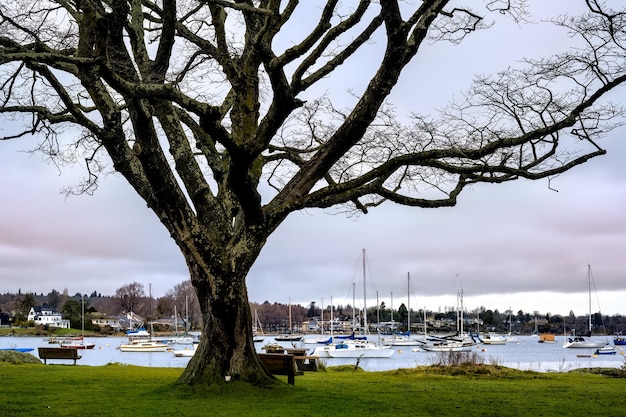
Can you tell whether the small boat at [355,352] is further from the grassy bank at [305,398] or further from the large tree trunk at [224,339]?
the large tree trunk at [224,339]

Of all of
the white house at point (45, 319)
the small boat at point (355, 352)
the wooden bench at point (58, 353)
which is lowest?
the white house at point (45, 319)

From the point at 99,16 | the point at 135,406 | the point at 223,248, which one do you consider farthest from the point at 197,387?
the point at 99,16

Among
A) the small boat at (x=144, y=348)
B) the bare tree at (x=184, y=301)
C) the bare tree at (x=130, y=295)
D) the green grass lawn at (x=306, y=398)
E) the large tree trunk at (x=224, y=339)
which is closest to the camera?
the green grass lawn at (x=306, y=398)

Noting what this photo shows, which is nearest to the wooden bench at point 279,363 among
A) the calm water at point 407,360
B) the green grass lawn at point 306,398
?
the green grass lawn at point 306,398

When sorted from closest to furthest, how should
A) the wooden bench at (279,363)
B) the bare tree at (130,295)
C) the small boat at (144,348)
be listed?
the wooden bench at (279,363) < the small boat at (144,348) < the bare tree at (130,295)

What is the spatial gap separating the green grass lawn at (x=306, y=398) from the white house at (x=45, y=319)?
12907cm

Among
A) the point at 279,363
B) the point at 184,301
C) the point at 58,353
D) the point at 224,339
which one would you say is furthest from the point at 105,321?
the point at 224,339

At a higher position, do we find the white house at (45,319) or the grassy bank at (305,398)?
the grassy bank at (305,398)

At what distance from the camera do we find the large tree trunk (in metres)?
12.5

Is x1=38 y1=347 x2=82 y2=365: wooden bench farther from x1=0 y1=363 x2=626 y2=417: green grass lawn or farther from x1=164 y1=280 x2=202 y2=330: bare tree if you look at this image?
x1=164 y1=280 x2=202 y2=330: bare tree

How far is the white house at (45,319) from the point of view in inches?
5534

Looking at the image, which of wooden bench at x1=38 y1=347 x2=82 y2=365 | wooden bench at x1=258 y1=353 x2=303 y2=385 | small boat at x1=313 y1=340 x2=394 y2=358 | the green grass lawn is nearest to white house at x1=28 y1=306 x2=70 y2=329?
small boat at x1=313 y1=340 x2=394 y2=358

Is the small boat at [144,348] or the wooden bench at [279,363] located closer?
the wooden bench at [279,363]

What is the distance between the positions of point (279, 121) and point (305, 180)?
1.90m
